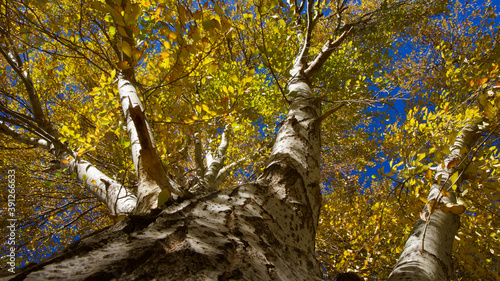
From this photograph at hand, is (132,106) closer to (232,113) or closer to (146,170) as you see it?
(146,170)

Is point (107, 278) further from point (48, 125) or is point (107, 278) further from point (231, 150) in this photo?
point (231, 150)

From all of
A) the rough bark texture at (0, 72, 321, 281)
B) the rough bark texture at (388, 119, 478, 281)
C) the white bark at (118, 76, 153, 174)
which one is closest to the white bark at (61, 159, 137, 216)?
the white bark at (118, 76, 153, 174)

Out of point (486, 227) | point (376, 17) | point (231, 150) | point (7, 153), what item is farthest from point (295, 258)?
point (376, 17)

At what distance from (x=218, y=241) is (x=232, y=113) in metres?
2.49

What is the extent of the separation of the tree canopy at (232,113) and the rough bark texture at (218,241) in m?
0.22

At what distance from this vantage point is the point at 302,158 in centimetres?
151

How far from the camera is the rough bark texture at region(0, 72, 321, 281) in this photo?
22.2 inches

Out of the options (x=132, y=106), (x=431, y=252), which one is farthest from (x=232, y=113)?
(x=431, y=252)

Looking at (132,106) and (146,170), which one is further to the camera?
(132,106)

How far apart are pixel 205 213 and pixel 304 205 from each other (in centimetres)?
57

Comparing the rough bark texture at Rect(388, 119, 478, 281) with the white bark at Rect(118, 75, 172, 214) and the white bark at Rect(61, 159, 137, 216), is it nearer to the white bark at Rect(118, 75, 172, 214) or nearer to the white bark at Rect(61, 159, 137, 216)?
the white bark at Rect(118, 75, 172, 214)

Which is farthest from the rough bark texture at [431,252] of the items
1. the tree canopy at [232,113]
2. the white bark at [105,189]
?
the white bark at [105,189]

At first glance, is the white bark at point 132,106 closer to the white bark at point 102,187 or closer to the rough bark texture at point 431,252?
the white bark at point 102,187

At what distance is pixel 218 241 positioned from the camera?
2.43ft
